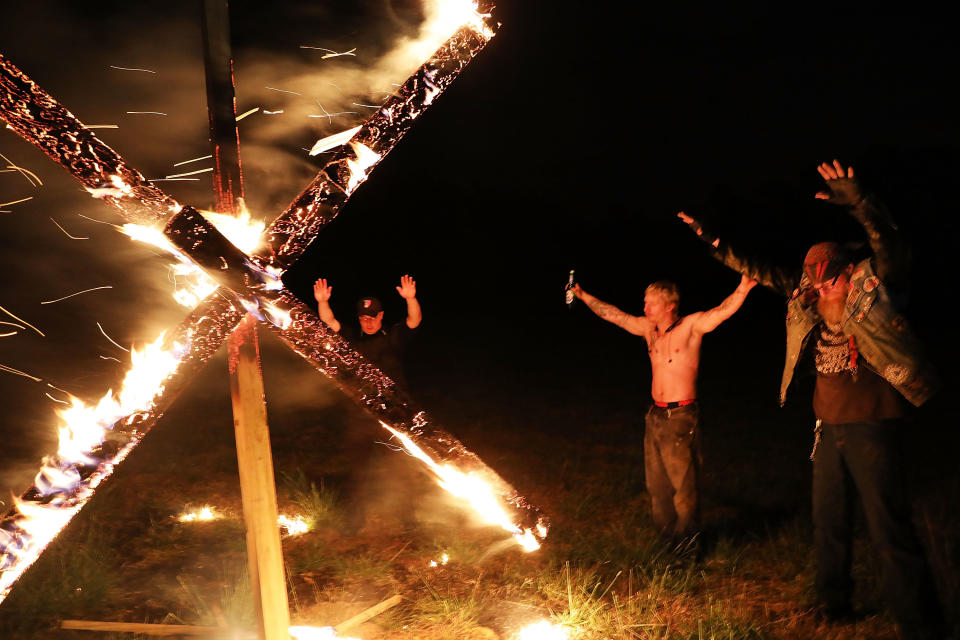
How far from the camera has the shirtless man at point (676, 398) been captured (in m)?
4.78

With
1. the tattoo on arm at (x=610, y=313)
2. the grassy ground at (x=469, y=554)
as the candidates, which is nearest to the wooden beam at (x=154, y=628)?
the grassy ground at (x=469, y=554)

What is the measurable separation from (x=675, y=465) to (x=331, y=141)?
3355 millimetres

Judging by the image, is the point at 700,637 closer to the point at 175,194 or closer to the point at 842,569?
the point at 842,569

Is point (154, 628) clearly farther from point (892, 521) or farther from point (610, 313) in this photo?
point (892, 521)

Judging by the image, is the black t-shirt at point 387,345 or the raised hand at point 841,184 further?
the black t-shirt at point 387,345

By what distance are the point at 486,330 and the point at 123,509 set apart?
58.1 ft

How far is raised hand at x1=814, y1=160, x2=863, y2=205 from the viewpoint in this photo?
3291 millimetres

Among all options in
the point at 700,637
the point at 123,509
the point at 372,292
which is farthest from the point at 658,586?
the point at 372,292

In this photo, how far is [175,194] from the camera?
2764 mm

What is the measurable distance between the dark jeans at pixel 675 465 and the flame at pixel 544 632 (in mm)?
1382

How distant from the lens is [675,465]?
484 centimetres

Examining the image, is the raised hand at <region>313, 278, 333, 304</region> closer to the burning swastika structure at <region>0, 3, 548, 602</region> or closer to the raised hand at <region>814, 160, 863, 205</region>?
the burning swastika structure at <region>0, 3, 548, 602</region>

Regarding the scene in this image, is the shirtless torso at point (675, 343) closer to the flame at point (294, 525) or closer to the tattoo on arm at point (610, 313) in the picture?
the tattoo on arm at point (610, 313)

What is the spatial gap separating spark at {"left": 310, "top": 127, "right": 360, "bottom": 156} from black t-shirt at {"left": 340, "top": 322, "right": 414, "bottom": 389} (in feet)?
9.96
